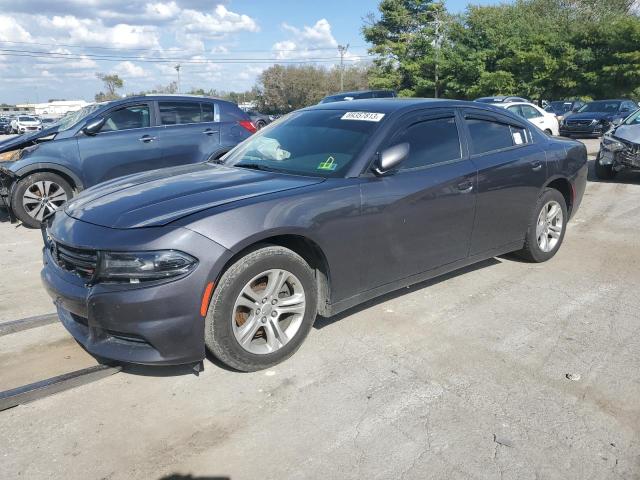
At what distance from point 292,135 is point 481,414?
8.36 feet

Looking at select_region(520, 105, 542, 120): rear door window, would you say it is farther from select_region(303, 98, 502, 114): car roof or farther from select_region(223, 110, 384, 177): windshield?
select_region(223, 110, 384, 177): windshield

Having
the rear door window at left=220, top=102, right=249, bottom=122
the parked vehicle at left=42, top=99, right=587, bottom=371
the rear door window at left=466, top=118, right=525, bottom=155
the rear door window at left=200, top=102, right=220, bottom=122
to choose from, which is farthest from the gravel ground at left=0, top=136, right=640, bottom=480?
the rear door window at left=220, top=102, right=249, bottom=122

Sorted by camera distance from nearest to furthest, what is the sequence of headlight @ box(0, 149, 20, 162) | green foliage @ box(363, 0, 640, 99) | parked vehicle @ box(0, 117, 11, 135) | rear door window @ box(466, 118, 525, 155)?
rear door window @ box(466, 118, 525, 155)
headlight @ box(0, 149, 20, 162)
green foliage @ box(363, 0, 640, 99)
parked vehicle @ box(0, 117, 11, 135)

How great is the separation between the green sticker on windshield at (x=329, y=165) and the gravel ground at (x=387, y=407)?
119cm

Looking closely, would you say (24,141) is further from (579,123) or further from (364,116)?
(579,123)

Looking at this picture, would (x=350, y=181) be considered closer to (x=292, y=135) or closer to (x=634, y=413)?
(x=292, y=135)

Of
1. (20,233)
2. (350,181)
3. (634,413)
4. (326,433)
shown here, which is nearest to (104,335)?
(326,433)

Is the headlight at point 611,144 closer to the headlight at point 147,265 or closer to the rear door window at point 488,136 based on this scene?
the rear door window at point 488,136

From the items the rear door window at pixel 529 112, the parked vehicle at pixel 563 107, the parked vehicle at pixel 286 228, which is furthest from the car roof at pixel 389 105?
the parked vehicle at pixel 563 107

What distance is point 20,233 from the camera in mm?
7320

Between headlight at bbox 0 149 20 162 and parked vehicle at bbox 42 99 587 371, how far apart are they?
4.43 metres

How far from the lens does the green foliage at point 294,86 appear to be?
67.6 metres

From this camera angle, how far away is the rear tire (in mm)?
10484

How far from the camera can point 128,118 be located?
311 inches
